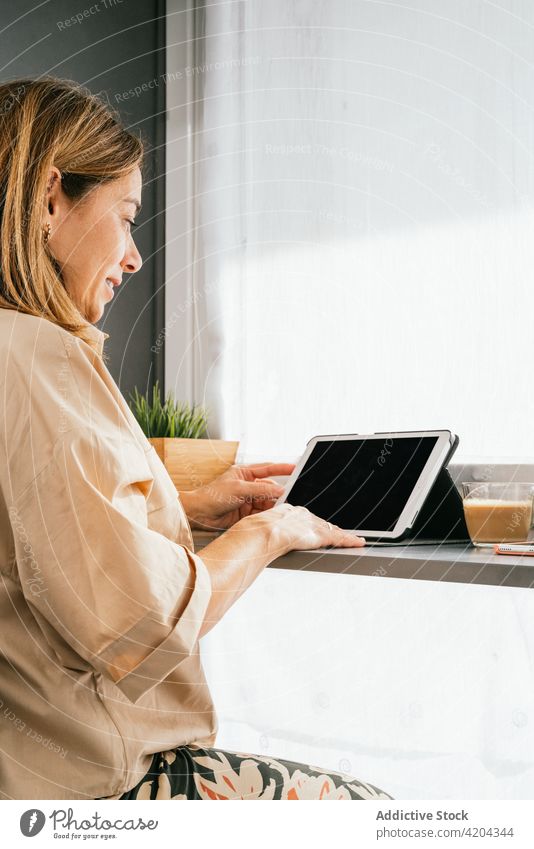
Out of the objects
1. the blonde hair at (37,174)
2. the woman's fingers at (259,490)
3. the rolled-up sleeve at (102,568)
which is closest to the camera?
the rolled-up sleeve at (102,568)

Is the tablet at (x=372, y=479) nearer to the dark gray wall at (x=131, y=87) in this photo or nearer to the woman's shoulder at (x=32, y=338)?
the woman's shoulder at (x=32, y=338)

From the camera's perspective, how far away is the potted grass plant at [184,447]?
1.47 m

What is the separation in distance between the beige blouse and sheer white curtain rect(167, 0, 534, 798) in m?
0.75

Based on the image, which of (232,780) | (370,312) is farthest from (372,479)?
(370,312)

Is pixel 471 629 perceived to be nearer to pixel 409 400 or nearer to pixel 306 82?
pixel 409 400

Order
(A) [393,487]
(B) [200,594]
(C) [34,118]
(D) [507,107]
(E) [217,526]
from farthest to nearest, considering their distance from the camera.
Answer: (D) [507,107] → (E) [217,526] → (A) [393,487] → (C) [34,118] → (B) [200,594]

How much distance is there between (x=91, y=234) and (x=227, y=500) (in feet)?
1.36

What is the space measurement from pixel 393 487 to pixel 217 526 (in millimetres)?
282

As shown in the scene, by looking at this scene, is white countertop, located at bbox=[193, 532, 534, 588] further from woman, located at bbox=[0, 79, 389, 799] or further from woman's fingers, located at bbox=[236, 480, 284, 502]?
woman's fingers, located at bbox=[236, 480, 284, 502]

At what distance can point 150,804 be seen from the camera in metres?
0.78

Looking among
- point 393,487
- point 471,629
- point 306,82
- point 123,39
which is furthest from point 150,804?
point 123,39

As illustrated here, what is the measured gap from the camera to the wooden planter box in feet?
4.82

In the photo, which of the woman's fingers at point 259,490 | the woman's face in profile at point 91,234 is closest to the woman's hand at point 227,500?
the woman's fingers at point 259,490

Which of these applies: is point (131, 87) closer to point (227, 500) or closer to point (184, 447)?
point (184, 447)
